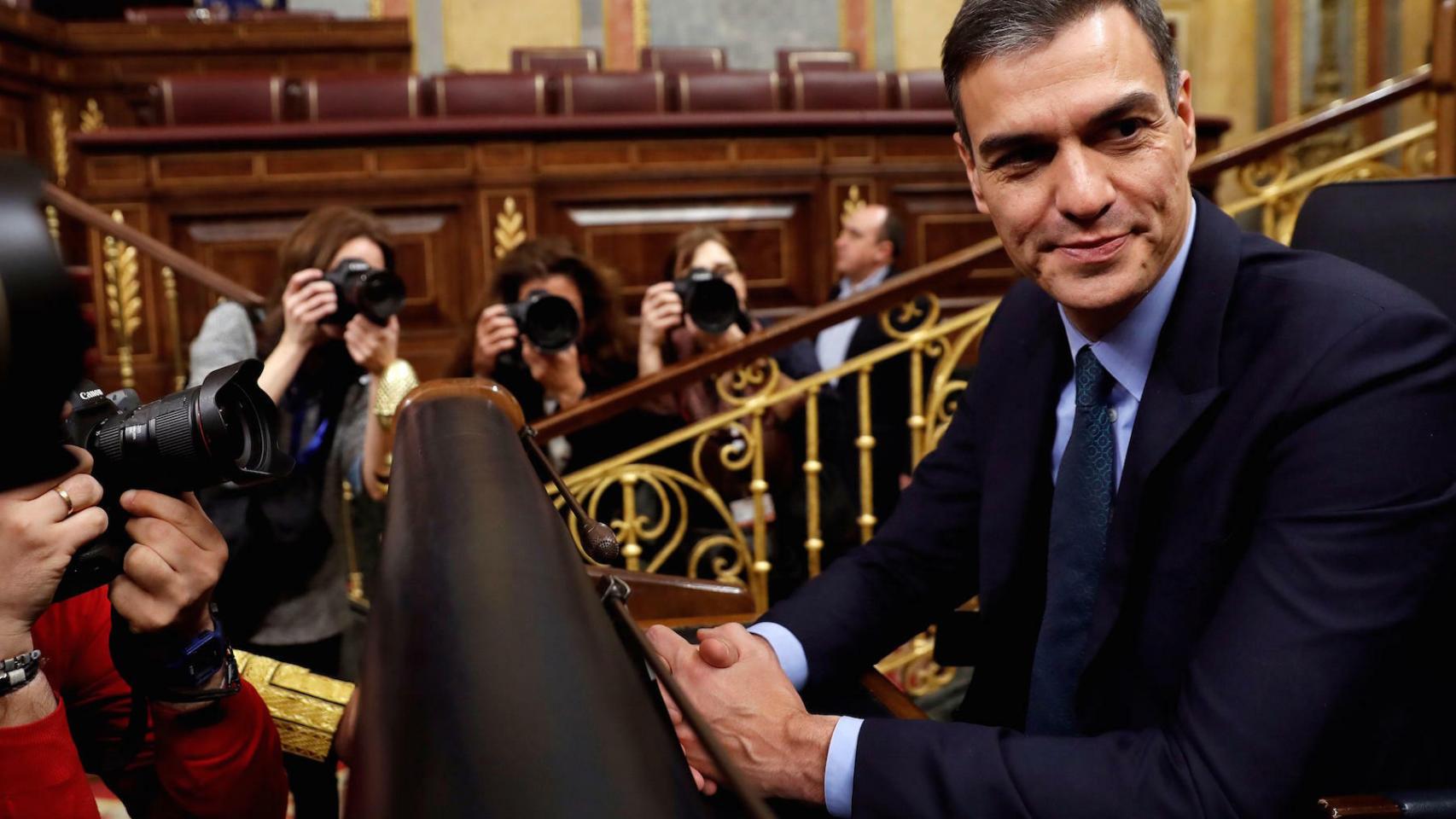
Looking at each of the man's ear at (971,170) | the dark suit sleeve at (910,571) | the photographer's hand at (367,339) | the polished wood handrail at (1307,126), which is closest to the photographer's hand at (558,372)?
the photographer's hand at (367,339)

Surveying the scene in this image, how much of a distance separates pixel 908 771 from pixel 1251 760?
0.67ft

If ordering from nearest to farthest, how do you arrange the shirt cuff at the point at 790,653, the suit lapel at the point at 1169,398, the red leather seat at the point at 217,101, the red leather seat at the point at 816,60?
the suit lapel at the point at 1169,398 → the shirt cuff at the point at 790,653 → the red leather seat at the point at 217,101 → the red leather seat at the point at 816,60

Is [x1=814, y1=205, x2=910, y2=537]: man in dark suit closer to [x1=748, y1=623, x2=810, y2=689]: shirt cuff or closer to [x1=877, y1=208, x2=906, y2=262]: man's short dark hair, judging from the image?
[x1=877, y1=208, x2=906, y2=262]: man's short dark hair

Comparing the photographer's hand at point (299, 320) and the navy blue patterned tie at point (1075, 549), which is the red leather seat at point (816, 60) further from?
the navy blue patterned tie at point (1075, 549)

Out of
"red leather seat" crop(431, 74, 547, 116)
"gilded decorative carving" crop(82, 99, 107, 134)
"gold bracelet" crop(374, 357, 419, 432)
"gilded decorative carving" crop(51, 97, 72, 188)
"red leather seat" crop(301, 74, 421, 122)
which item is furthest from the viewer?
"gilded decorative carving" crop(82, 99, 107, 134)

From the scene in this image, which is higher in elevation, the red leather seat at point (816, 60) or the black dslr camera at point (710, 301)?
the red leather seat at point (816, 60)

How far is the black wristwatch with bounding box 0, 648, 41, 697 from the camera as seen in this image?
585 mm

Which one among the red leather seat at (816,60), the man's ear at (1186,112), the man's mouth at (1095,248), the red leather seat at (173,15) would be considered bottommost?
the man's mouth at (1095,248)

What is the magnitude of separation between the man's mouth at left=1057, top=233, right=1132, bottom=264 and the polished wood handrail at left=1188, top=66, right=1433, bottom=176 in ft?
4.24

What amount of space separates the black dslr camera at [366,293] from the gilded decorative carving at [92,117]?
4.00 metres

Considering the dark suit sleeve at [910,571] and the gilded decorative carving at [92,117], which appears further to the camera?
the gilded decorative carving at [92,117]

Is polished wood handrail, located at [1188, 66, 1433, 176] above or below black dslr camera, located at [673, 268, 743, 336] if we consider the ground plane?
above

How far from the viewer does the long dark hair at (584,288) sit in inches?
75.0

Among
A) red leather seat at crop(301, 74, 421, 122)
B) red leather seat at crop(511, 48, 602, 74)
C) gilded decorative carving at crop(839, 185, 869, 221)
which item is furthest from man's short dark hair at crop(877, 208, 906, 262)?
red leather seat at crop(511, 48, 602, 74)
